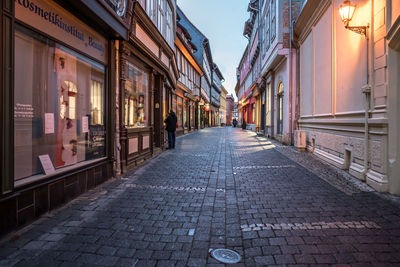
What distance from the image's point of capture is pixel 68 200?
4449 millimetres

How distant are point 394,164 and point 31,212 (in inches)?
229

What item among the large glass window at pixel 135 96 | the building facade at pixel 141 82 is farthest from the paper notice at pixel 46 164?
the large glass window at pixel 135 96

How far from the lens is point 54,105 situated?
4453 millimetres

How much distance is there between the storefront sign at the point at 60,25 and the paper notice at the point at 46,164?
1.87m

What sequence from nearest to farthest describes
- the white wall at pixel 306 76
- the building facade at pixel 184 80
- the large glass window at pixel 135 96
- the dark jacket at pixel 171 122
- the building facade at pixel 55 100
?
the building facade at pixel 55 100 < the large glass window at pixel 135 96 < the white wall at pixel 306 76 < the dark jacket at pixel 171 122 < the building facade at pixel 184 80

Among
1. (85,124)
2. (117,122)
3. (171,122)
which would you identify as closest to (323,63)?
(171,122)

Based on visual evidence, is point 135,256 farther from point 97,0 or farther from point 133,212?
point 97,0

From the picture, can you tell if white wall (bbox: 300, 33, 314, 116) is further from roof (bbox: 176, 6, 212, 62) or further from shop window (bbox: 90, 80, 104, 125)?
roof (bbox: 176, 6, 212, 62)

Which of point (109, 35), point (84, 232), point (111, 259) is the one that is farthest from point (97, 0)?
point (111, 259)

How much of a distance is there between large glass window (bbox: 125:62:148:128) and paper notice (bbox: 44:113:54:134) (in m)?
3.22

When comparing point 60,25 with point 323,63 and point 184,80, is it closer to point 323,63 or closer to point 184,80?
point 323,63

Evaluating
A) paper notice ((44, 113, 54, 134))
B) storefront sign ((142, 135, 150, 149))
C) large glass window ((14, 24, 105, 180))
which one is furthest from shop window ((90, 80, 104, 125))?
storefront sign ((142, 135, 150, 149))

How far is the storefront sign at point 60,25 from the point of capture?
143 inches

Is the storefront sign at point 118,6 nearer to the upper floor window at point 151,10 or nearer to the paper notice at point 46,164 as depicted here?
the upper floor window at point 151,10
